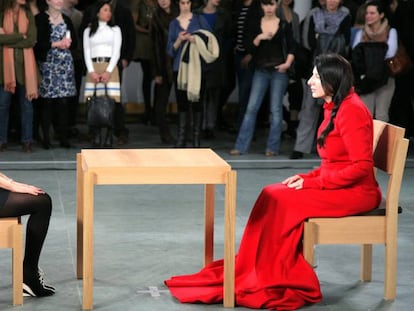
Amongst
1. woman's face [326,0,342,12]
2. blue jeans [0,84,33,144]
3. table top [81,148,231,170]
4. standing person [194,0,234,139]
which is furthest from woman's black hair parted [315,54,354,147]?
blue jeans [0,84,33,144]

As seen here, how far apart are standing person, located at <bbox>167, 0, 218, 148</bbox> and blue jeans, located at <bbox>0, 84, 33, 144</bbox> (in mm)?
1427

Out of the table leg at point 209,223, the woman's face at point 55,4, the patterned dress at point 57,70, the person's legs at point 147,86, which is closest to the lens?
the table leg at point 209,223

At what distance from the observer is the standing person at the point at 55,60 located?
10188 mm

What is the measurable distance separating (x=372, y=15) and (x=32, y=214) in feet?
17.0

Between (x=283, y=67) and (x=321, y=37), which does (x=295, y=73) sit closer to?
(x=283, y=67)

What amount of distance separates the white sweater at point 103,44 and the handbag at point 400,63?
2529 millimetres

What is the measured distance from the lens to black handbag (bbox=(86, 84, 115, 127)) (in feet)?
33.8

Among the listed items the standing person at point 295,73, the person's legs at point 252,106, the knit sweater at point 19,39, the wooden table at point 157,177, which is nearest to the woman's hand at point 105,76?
the knit sweater at point 19,39

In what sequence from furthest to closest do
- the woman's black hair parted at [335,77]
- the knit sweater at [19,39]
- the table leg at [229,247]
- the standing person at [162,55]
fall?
the standing person at [162,55]
the knit sweater at [19,39]
the woman's black hair parted at [335,77]
the table leg at [229,247]

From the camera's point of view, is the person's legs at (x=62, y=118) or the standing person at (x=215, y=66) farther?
the standing person at (x=215, y=66)

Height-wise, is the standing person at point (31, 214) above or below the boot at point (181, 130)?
above

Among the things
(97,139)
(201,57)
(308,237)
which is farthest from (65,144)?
(308,237)

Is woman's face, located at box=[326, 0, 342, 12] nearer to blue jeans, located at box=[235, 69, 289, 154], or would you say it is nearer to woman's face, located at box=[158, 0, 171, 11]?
blue jeans, located at box=[235, 69, 289, 154]

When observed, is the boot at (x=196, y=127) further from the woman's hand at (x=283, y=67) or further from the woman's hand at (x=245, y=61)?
the woman's hand at (x=283, y=67)
